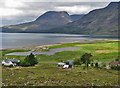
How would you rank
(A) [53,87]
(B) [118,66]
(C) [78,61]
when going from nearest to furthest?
(A) [53,87], (B) [118,66], (C) [78,61]

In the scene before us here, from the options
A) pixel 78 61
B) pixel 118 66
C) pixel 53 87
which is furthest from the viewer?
pixel 78 61

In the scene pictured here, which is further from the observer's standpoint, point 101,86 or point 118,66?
point 118,66

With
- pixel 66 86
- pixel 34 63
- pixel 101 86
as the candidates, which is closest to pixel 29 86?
pixel 66 86

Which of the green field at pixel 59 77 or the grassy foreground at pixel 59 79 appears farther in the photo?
the green field at pixel 59 77

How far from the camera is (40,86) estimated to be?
29.7 meters

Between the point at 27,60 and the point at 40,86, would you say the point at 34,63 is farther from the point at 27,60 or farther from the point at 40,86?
the point at 40,86

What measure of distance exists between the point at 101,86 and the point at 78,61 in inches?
1423

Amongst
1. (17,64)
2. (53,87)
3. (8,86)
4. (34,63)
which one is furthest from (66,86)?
(17,64)

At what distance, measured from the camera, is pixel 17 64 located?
2749 inches

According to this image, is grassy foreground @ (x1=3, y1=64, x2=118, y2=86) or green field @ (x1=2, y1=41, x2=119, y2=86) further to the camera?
green field @ (x1=2, y1=41, x2=119, y2=86)

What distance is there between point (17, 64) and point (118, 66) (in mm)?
45104

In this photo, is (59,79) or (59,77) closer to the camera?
(59,79)

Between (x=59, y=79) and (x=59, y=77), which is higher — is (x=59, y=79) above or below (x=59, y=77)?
above

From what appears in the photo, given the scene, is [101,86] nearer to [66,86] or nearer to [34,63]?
[66,86]
